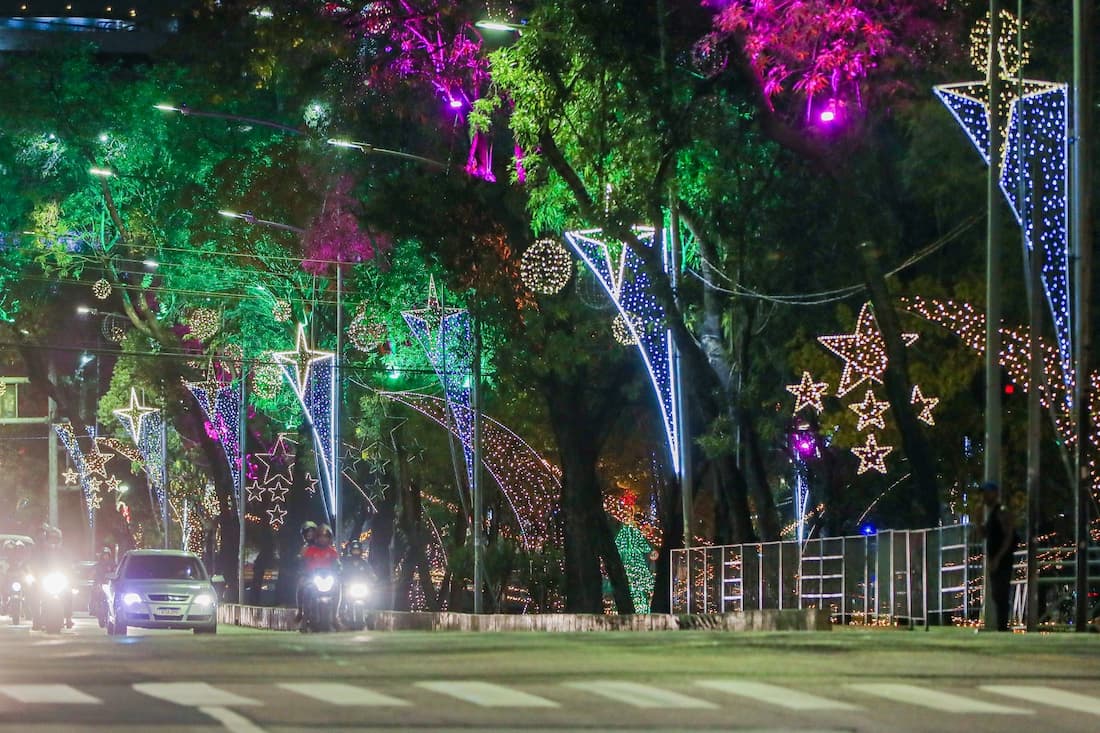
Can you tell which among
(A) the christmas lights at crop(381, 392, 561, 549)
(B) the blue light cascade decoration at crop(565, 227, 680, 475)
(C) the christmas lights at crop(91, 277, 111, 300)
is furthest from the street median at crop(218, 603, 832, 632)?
(C) the christmas lights at crop(91, 277, 111, 300)

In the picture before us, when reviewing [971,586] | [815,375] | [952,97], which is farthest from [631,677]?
[815,375]

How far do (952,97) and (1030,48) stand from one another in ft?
14.6

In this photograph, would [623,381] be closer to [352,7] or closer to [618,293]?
[618,293]

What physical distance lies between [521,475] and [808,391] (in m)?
19.0

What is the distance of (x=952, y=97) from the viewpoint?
109ft

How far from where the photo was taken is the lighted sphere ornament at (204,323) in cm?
6112

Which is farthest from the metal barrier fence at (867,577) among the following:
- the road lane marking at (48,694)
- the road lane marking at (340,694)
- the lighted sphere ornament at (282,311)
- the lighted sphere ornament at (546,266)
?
the lighted sphere ornament at (282,311)

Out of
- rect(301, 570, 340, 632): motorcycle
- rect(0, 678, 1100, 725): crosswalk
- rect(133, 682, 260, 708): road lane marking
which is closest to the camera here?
rect(0, 678, 1100, 725): crosswalk

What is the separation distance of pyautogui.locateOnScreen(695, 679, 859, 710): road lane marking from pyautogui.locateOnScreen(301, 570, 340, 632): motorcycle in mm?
21644

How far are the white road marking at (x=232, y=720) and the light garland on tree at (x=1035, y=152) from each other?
1823 cm

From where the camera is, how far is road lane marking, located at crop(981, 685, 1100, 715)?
1355cm

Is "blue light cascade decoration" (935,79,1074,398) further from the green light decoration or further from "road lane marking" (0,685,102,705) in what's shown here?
the green light decoration

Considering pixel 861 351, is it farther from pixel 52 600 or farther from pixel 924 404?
pixel 52 600

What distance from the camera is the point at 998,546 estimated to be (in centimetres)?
2566
